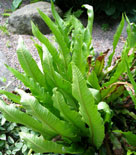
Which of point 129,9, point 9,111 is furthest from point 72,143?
point 129,9

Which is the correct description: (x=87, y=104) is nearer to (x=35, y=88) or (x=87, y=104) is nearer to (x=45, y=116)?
(x=45, y=116)

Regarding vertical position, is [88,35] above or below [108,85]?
above

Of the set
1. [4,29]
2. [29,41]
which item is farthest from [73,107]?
[4,29]

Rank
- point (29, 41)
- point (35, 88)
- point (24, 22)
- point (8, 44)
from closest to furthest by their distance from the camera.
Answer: point (35, 88) → point (8, 44) → point (29, 41) → point (24, 22)

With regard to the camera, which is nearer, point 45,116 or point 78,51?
point 45,116

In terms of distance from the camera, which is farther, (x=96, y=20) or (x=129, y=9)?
(x=96, y=20)

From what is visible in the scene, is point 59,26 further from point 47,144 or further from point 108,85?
point 47,144

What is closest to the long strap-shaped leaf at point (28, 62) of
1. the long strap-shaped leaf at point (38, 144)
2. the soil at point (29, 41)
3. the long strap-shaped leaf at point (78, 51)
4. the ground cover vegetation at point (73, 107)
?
the ground cover vegetation at point (73, 107)
